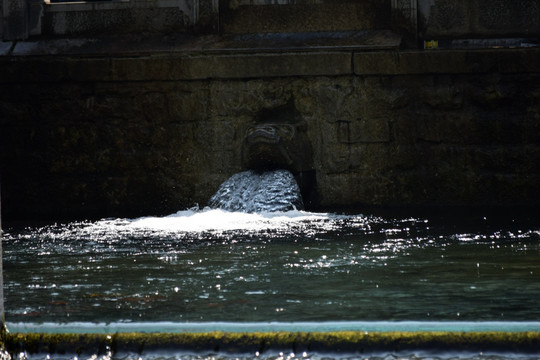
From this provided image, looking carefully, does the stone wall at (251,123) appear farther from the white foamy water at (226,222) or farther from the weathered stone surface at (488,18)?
the white foamy water at (226,222)

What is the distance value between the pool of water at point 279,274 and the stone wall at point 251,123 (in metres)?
0.94

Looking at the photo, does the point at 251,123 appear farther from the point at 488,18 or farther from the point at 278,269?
the point at 278,269

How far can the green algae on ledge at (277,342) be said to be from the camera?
345 cm

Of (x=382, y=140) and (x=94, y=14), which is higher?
(x=94, y=14)

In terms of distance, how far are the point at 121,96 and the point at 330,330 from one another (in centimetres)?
686

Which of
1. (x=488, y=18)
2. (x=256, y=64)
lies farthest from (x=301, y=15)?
(x=488, y=18)

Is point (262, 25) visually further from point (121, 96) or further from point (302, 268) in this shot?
point (302, 268)

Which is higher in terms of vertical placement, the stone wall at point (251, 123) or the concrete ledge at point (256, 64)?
the concrete ledge at point (256, 64)

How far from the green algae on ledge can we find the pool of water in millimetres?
112

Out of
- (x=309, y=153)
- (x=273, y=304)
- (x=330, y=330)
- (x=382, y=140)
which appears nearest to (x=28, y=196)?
(x=309, y=153)

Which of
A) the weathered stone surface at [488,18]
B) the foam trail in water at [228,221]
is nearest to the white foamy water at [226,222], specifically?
the foam trail in water at [228,221]

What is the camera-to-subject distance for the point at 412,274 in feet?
17.6

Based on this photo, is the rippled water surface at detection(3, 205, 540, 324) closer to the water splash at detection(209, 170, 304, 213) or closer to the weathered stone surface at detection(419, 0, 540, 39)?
the water splash at detection(209, 170, 304, 213)

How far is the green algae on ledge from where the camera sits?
3453 millimetres
